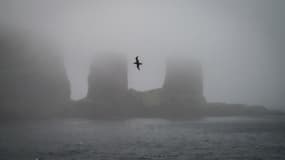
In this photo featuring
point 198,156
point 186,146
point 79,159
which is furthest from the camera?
point 186,146

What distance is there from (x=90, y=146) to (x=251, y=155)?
121ft

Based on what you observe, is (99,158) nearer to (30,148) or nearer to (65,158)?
(65,158)

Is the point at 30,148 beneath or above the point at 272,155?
above

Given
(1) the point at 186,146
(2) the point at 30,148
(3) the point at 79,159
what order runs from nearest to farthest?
(3) the point at 79,159 → (2) the point at 30,148 → (1) the point at 186,146

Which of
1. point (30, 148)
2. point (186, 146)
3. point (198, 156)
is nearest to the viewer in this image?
point (198, 156)

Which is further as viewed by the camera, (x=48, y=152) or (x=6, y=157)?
(x=48, y=152)

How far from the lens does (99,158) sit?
55.1m

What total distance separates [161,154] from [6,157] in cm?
3055

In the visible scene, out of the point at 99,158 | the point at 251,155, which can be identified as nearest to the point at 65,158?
the point at 99,158

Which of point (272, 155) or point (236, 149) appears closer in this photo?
point (272, 155)

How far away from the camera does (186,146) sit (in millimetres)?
71000

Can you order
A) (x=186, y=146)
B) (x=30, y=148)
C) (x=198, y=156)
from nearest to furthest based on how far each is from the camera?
A: (x=198, y=156), (x=30, y=148), (x=186, y=146)

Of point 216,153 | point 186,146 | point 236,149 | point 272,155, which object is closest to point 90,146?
point 186,146

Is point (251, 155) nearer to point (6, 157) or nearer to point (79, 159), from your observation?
point (79, 159)
